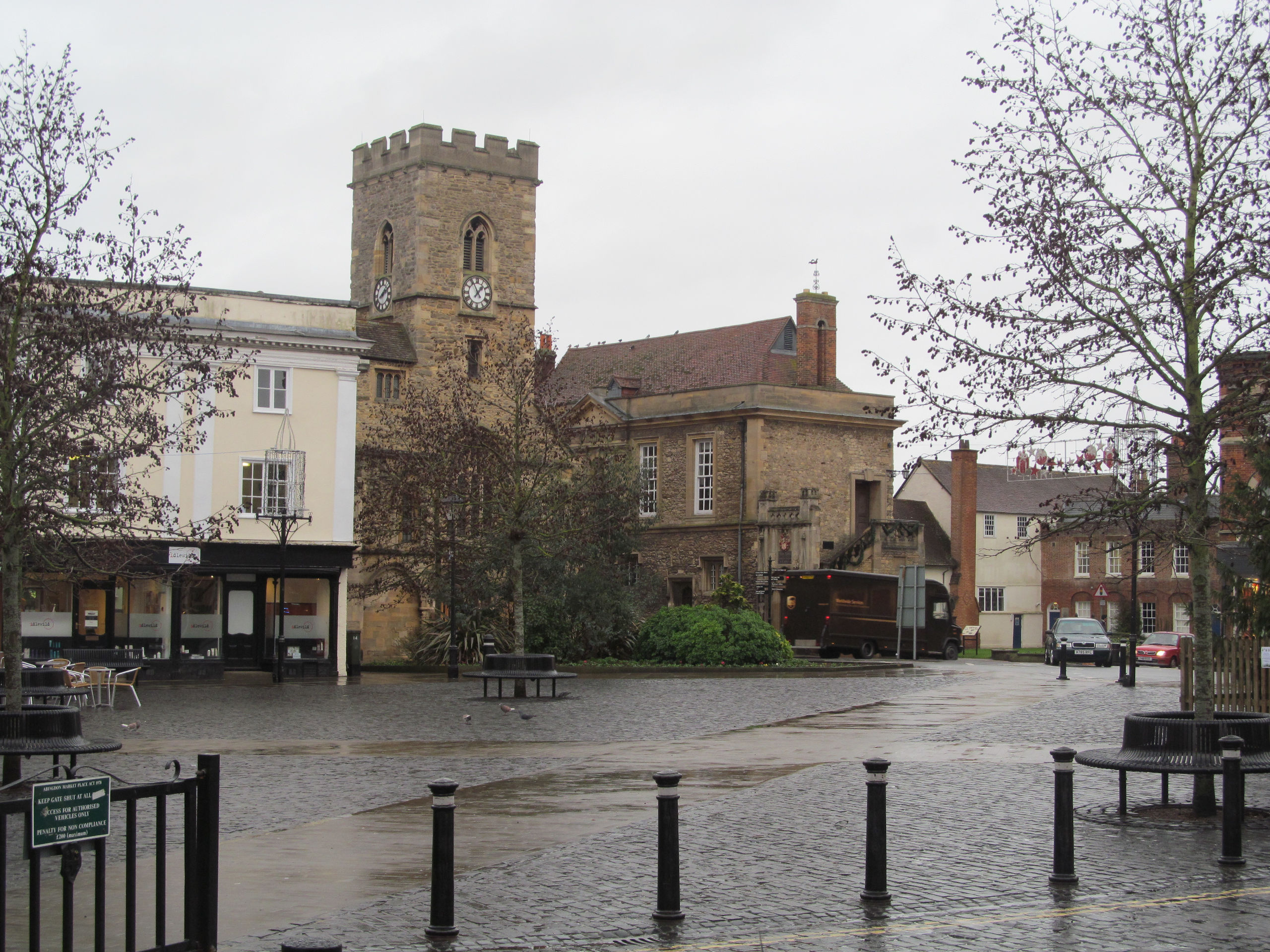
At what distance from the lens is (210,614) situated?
3600 cm

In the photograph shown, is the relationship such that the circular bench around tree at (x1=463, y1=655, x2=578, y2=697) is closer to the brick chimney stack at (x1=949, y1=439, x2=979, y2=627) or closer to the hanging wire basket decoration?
the hanging wire basket decoration

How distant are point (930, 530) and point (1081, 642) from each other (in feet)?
73.2

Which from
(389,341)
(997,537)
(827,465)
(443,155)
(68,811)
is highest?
(443,155)

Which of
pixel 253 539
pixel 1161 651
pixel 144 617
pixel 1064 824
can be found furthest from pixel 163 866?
pixel 1161 651

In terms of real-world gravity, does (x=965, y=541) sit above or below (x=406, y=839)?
above

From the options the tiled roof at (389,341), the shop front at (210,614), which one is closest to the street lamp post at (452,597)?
the shop front at (210,614)

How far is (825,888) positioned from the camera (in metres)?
9.30

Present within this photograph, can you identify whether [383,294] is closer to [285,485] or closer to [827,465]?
[827,465]

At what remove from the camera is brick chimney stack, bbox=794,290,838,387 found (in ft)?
199

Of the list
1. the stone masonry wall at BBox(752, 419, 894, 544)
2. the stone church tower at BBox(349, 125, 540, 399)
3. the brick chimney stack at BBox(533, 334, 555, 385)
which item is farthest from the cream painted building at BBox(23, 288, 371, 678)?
the stone masonry wall at BBox(752, 419, 894, 544)

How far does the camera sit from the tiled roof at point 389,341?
5447 cm

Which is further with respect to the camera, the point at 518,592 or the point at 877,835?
the point at 518,592

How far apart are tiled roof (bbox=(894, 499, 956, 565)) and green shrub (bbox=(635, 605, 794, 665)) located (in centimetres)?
3057

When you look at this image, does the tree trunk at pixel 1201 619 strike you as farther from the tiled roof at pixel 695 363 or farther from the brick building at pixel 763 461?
the tiled roof at pixel 695 363
